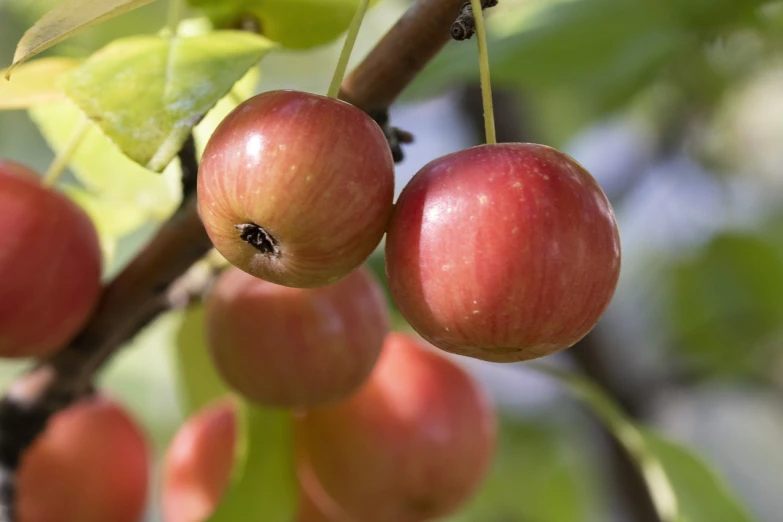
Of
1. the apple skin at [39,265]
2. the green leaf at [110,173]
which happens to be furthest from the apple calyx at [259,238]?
the green leaf at [110,173]

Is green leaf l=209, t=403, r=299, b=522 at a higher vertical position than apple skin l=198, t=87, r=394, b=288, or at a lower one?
lower

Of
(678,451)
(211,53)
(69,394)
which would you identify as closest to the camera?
(211,53)

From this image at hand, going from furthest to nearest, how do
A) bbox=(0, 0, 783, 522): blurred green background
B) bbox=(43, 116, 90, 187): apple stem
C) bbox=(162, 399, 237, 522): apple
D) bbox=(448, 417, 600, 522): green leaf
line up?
bbox=(448, 417, 600, 522): green leaf, bbox=(0, 0, 783, 522): blurred green background, bbox=(162, 399, 237, 522): apple, bbox=(43, 116, 90, 187): apple stem

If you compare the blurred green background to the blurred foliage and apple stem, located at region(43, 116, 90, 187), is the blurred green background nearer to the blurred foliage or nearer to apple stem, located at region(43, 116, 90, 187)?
the blurred foliage

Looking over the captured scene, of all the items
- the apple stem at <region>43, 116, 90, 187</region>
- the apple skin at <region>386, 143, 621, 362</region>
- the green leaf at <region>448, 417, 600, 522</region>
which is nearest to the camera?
the apple skin at <region>386, 143, 621, 362</region>

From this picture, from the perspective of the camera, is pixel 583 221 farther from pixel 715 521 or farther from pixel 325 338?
pixel 715 521

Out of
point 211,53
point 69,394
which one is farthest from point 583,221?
point 69,394

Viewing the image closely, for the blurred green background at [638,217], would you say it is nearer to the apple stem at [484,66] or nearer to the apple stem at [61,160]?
the apple stem at [61,160]

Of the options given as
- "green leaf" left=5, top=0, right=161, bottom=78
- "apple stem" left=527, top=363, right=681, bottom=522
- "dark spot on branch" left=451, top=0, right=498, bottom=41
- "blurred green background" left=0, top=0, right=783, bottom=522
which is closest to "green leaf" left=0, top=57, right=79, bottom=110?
"green leaf" left=5, top=0, right=161, bottom=78
